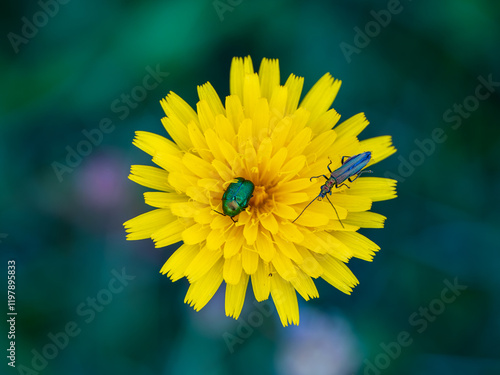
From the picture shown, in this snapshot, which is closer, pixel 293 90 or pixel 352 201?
pixel 352 201

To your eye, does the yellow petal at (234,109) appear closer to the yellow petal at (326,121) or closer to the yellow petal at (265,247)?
the yellow petal at (326,121)

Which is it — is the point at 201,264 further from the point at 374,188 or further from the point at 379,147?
the point at 379,147

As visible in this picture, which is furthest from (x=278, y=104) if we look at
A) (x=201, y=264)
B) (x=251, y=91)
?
(x=201, y=264)

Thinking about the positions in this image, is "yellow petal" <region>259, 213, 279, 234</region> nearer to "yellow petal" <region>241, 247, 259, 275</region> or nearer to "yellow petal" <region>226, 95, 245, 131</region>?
"yellow petal" <region>241, 247, 259, 275</region>

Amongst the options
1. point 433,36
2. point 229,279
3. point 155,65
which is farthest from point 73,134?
point 433,36
